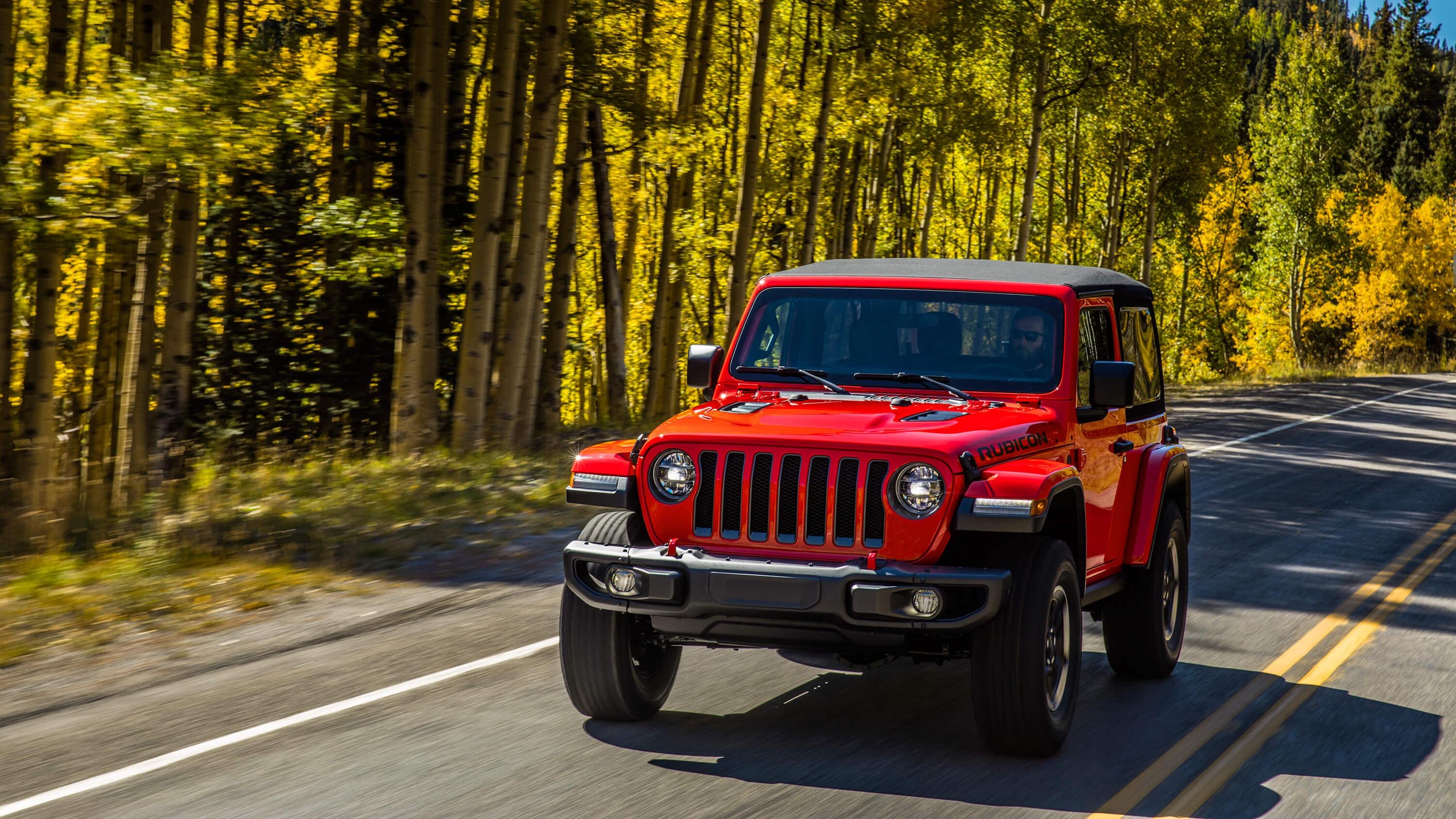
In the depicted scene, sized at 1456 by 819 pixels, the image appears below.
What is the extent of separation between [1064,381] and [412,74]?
12370mm

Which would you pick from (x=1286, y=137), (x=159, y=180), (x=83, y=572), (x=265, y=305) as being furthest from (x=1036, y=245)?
(x=83, y=572)

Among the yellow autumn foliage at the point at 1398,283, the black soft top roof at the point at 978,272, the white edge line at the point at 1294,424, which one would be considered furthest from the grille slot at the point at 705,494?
the yellow autumn foliage at the point at 1398,283

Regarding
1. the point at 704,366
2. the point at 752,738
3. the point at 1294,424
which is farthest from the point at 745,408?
the point at 1294,424

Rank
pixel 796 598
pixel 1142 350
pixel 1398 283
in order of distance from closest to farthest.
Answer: pixel 796 598 → pixel 1142 350 → pixel 1398 283

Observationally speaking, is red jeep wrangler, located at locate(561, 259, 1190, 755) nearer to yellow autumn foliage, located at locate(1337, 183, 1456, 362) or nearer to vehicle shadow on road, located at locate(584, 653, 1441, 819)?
vehicle shadow on road, located at locate(584, 653, 1441, 819)

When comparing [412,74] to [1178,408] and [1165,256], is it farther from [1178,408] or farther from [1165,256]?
[1165,256]

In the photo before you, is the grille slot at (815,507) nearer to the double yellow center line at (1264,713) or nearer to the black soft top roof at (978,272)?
the double yellow center line at (1264,713)

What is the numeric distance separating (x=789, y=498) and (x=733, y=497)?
23cm

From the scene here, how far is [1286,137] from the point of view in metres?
58.7

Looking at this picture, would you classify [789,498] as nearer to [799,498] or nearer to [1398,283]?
[799,498]

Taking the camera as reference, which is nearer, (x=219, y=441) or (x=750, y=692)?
(x=750, y=692)

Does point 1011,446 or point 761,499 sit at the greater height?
point 1011,446

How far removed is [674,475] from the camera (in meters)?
5.59

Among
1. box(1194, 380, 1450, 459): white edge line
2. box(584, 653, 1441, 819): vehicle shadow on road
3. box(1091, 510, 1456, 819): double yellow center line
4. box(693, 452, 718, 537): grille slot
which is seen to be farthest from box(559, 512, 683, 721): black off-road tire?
box(1194, 380, 1450, 459): white edge line
